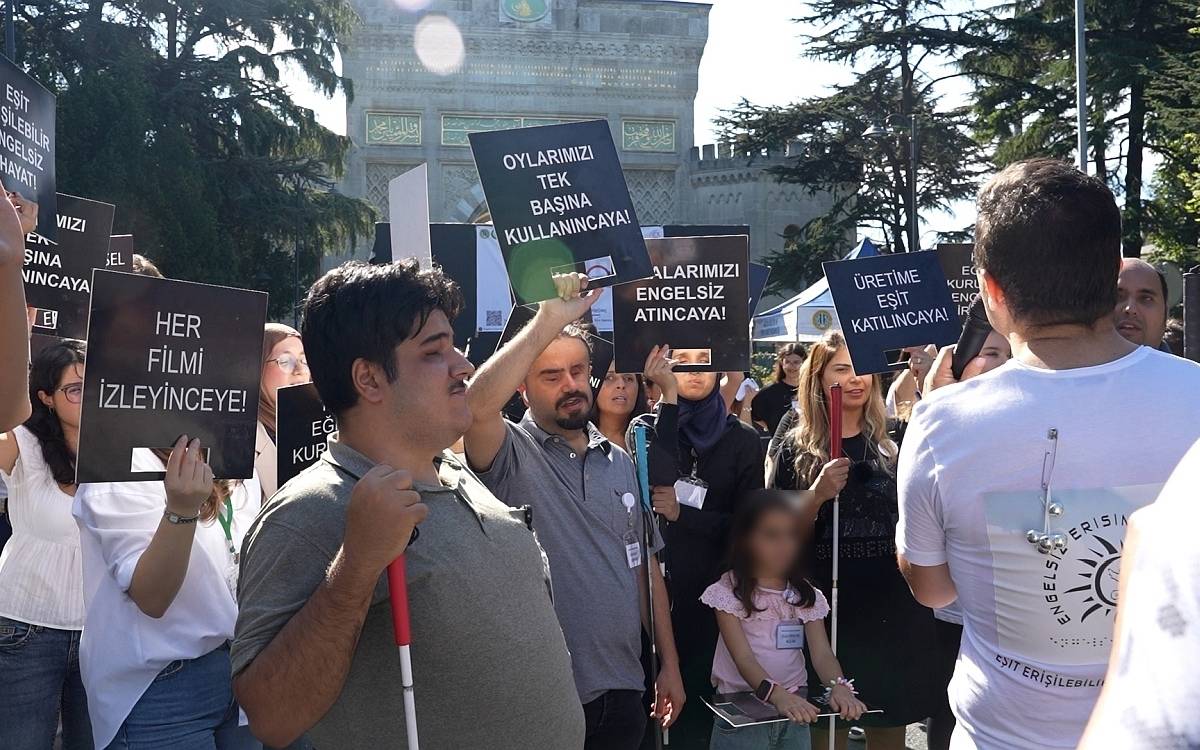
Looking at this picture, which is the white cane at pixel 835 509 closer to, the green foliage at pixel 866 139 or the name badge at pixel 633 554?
the name badge at pixel 633 554

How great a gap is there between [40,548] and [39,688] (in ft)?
1.44

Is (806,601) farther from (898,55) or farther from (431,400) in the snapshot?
(898,55)

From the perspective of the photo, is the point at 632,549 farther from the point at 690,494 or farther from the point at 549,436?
the point at 690,494

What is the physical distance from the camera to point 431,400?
242cm

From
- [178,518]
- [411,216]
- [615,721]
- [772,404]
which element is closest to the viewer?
[178,518]

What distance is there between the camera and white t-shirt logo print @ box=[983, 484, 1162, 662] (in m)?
2.10

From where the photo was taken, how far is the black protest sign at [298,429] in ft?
12.2

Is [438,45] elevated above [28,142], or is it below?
above

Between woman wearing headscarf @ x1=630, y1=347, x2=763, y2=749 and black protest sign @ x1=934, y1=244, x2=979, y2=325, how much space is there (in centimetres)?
192

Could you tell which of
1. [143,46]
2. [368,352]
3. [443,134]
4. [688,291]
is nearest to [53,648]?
[368,352]

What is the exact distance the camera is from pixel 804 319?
14891 mm

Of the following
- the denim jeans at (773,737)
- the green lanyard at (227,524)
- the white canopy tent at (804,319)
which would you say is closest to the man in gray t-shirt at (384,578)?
the green lanyard at (227,524)

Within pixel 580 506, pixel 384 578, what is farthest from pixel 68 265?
pixel 384 578

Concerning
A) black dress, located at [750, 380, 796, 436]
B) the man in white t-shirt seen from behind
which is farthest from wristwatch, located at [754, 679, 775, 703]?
black dress, located at [750, 380, 796, 436]
